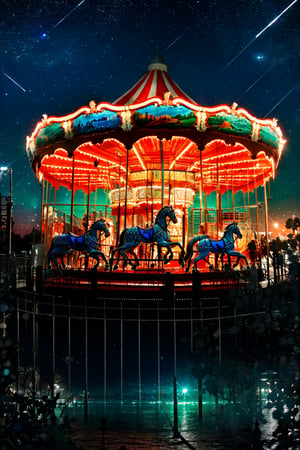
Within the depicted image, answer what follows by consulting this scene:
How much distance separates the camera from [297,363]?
97.0 inches

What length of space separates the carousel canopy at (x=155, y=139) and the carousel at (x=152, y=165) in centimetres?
3

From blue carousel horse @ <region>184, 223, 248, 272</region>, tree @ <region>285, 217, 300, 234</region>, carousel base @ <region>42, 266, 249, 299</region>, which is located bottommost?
carousel base @ <region>42, 266, 249, 299</region>

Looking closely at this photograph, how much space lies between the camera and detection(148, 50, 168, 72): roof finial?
1670 cm

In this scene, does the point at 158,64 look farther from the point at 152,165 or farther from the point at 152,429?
the point at 152,429

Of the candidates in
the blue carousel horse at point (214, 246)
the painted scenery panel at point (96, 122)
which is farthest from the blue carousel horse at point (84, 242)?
the painted scenery panel at point (96, 122)

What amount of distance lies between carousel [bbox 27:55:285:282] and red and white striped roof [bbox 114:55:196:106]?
4cm

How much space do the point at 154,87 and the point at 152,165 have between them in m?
2.76

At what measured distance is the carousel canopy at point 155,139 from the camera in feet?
40.2

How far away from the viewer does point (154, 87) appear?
1578 centimetres

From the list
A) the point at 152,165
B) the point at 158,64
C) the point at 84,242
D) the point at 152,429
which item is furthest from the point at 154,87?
the point at 152,429

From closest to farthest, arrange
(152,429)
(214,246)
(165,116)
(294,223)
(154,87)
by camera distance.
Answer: (294,223), (152,429), (165,116), (214,246), (154,87)

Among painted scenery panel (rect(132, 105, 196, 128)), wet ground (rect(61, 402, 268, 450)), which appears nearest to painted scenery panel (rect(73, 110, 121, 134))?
painted scenery panel (rect(132, 105, 196, 128))

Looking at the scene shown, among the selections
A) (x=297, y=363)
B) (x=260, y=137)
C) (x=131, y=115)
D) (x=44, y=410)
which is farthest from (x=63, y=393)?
(x=260, y=137)

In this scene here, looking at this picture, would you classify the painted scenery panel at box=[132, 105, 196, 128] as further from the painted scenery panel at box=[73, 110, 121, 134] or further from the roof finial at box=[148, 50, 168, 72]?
the roof finial at box=[148, 50, 168, 72]
